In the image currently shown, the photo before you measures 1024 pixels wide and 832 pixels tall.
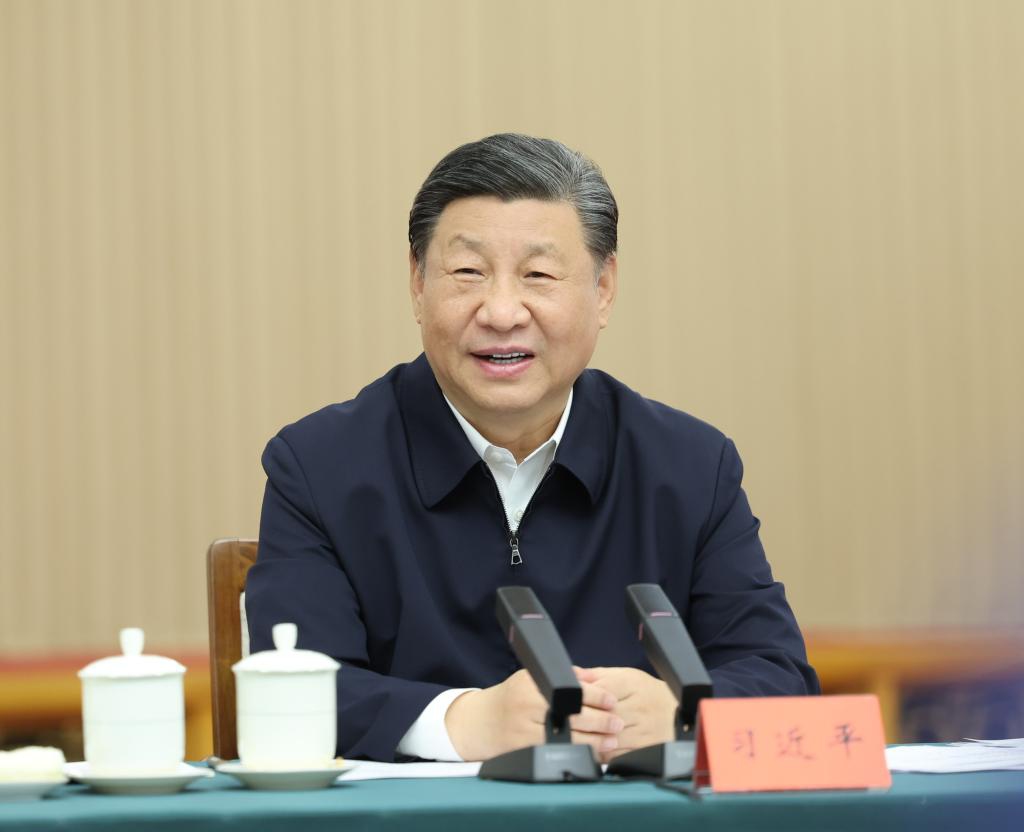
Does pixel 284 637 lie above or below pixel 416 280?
below

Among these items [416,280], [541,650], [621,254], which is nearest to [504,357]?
[416,280]

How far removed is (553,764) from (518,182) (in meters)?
0.72

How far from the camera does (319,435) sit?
1493 millimetres

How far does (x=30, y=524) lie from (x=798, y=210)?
2.03m

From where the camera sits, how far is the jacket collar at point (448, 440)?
4.75ft

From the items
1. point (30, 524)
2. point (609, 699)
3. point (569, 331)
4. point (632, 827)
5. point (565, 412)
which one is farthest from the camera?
point (30, 524)

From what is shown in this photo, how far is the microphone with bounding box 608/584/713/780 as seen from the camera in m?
0.87

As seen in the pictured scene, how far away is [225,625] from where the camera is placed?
1.51 metres

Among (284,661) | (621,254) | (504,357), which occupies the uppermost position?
(621,254)

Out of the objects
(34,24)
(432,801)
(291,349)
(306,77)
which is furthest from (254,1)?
(432,801)

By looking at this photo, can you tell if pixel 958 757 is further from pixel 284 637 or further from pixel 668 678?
pixel 284 637

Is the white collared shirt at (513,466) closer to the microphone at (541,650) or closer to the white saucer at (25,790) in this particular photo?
the microphone at (541,650)

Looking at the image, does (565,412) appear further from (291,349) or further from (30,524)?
(30,524)

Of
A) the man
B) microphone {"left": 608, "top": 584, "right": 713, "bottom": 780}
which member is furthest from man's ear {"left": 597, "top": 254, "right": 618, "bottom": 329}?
microphone {"left": 608, "top": 584, "right": 713, "bottom": 780}
